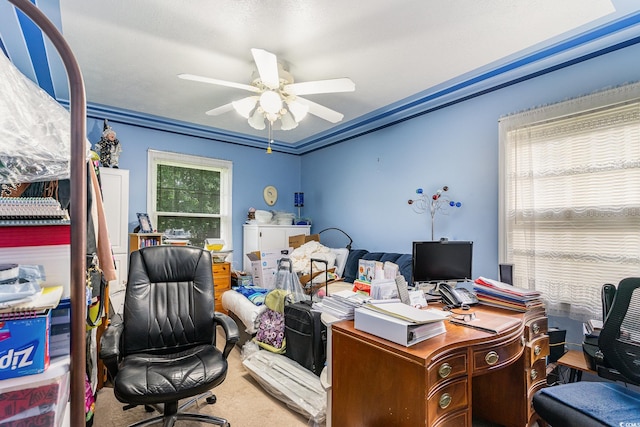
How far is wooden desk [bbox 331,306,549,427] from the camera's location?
4.24ft

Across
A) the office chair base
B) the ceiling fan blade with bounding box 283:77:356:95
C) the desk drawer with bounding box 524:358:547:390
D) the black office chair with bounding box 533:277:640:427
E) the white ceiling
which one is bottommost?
the office chair base

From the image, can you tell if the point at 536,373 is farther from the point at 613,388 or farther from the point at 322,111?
the point at 322,111

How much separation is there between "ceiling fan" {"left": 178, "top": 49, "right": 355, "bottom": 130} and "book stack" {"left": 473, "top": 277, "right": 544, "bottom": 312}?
1.70 m

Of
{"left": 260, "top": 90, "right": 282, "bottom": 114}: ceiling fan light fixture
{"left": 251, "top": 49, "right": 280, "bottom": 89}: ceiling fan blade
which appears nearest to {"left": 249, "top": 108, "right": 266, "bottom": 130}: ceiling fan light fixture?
{"left": 260, "top": 90, "right": 282, "bottom": 114}: ceiling fan light fixture

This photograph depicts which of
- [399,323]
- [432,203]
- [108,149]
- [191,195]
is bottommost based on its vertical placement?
[399,323]

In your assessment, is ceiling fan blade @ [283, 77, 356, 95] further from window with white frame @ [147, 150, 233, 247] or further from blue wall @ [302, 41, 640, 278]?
window with white frame @ [147, 150, 233, 247]

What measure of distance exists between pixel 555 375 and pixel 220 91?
150 inches

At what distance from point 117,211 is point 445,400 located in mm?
3408

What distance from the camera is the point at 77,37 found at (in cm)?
231

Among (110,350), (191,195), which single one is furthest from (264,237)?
(110,350)

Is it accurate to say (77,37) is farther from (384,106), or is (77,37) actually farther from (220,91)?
(384,106)

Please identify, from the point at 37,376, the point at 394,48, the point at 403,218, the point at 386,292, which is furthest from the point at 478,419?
the point at 394,48

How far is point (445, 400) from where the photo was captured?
135cm

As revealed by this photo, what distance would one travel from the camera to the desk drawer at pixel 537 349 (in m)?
1.94
